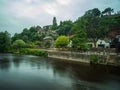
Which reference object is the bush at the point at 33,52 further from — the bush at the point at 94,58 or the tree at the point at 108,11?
the tree at the point at 108,11

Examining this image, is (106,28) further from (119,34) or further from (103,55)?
(103,55)

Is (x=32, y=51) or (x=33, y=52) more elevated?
(x=32, y=51)

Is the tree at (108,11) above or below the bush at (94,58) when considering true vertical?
above

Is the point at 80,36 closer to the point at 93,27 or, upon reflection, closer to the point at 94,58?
the point at 93,27

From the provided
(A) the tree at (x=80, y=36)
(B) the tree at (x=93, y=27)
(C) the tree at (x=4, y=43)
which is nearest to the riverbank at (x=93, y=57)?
(A) the tree at (x=80, y=36)

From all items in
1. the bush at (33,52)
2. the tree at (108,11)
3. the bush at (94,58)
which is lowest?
the bush at (94,58)

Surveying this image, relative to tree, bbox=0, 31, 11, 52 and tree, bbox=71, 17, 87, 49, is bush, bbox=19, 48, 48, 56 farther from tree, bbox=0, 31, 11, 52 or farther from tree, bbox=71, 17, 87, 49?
tree, bbox=71, 17, 87, 49

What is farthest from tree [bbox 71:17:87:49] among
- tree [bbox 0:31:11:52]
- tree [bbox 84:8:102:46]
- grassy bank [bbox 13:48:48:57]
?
tree [bbox 0:31:11:52]

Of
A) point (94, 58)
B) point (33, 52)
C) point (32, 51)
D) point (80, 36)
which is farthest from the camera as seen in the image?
point (32, 51)

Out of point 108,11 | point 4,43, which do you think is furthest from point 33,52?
point 108,11

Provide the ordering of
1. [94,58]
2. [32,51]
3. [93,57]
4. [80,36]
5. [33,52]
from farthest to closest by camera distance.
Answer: [32,51] < [33,52] < [80,36] < [93,57] < [94,58]

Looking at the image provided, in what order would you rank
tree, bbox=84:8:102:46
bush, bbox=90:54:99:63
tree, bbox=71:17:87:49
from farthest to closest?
tree, bbox=84:8:102:46 < tree, bbox=71:17:87:49 < bush, bbox=90:54:99:63

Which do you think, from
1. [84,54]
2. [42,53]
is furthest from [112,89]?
[42,53]

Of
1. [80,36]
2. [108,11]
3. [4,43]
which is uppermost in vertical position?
[108,11]
